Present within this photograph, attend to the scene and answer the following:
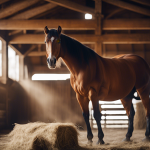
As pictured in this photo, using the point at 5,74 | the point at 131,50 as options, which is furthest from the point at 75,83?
the point at 131,50

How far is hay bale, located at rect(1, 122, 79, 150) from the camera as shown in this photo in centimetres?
328

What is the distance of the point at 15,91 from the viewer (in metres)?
8.83

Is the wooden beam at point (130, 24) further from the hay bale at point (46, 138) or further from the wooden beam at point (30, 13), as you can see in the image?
the hay bale at point (46, 138)

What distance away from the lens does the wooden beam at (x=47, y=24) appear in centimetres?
708

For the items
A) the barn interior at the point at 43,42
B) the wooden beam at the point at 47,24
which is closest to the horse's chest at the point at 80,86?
the barn interior at the point at 43,42

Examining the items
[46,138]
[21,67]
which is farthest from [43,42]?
[46,138]

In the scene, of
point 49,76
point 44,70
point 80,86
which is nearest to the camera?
point 80,86

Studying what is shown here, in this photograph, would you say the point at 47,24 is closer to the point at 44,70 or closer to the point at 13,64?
the point at 13,64

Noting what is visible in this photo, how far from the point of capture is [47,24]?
7.08m

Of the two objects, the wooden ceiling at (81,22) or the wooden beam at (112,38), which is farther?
the wooden beam at (112,38)

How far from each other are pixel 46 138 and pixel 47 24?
4495 mm

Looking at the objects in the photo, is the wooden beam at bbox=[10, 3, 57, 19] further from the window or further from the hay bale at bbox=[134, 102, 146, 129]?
the hay bale at bbox=[134, 102, 146, 129]

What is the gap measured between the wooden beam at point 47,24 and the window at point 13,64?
230 cm

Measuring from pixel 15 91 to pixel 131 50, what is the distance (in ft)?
19.8
